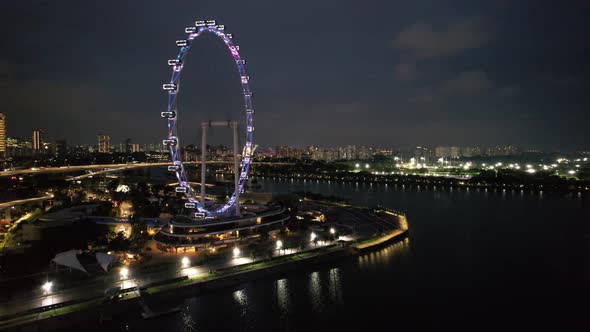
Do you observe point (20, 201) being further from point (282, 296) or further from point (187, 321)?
point (282, 296)

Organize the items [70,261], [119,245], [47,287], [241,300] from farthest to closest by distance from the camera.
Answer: [119,245]
[70,261]
[241,300]
[47,287]

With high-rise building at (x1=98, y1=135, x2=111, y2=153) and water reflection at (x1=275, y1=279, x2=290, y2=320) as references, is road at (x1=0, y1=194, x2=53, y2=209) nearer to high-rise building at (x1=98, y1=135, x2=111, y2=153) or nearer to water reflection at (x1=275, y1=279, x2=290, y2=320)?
water reflection at (x1=275, y1=279, x2=290, y2=320)

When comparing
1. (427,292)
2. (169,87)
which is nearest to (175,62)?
(169,87)

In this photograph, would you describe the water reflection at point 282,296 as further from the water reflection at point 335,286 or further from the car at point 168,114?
the car at point 168,114

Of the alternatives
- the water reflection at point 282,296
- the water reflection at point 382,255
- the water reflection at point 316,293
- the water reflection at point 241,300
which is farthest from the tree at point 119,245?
the water reflection at point 382,255

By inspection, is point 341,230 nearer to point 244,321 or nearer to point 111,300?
point 244,321

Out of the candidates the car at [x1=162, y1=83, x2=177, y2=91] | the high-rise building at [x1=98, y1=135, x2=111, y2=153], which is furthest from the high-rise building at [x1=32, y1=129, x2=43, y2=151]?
the car at [x1=162, y1=83, x2=177, y2=91]

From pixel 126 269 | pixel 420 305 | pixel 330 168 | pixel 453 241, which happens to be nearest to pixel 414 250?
pixel 453 241
